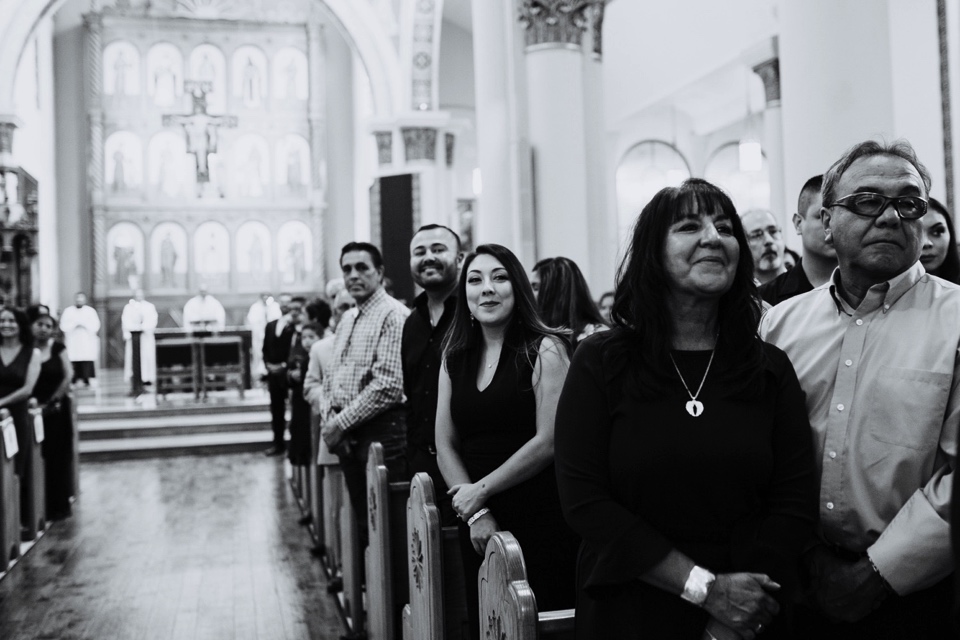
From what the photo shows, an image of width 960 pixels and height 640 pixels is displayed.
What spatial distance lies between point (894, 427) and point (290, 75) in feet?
69.0

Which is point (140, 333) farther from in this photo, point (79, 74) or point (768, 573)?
point (768, 573)

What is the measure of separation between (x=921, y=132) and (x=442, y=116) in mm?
8769

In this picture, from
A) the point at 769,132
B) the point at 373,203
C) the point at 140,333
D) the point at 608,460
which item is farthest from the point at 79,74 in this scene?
the point at 608,460

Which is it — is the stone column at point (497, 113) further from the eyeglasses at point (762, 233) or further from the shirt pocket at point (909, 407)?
the shirt pocket at point (909, 407)

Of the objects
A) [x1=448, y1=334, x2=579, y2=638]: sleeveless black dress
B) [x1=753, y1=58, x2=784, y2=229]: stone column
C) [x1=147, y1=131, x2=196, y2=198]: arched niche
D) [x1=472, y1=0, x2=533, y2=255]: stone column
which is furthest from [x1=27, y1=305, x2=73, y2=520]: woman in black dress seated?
[x1=147, y1=131, x2=196, y2=198]: arched niche

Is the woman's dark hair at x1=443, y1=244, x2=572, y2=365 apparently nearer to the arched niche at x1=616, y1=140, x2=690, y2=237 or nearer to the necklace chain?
the necklace chain

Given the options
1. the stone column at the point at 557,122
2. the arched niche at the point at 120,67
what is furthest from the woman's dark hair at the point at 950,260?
the arched niche at the point at 120,67

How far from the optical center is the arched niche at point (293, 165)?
69.9 feet

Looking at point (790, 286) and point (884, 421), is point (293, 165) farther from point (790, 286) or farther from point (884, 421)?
point (884, 421)

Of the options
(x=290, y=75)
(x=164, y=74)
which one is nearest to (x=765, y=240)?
(x=290, y=75)

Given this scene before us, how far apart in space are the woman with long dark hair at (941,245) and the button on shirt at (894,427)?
1154 millimetres

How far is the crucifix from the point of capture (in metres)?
17.5

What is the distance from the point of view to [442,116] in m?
14.5

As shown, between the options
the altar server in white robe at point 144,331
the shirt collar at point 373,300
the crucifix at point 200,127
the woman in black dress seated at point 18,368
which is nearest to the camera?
the shirt collar at point 373,300
